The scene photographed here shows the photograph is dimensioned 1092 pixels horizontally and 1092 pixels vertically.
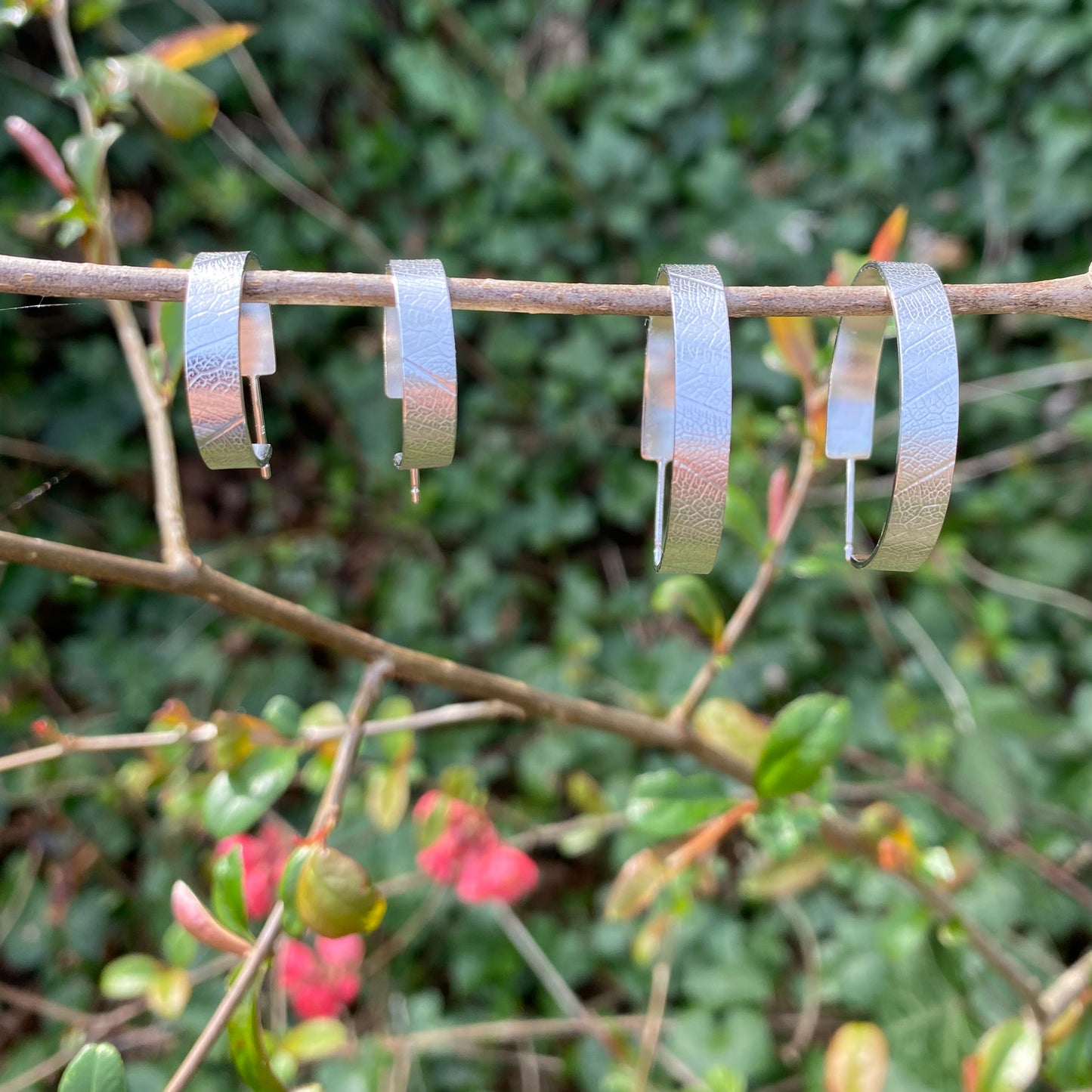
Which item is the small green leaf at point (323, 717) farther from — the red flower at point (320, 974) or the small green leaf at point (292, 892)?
the red flower at point (320, 974)

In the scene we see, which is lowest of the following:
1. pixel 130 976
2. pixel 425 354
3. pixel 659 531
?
pixel 130 976

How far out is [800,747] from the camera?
2.93 feet

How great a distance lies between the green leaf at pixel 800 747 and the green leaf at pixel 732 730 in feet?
0.59

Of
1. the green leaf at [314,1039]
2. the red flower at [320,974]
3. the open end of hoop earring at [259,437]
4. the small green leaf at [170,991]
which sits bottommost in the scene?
the red flower at [320,974]

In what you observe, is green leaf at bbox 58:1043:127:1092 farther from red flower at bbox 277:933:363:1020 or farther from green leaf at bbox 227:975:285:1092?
red flower at bbox 277:933:363:1020

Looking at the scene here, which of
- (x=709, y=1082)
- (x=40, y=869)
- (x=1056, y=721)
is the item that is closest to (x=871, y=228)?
(x=1056, y=721)

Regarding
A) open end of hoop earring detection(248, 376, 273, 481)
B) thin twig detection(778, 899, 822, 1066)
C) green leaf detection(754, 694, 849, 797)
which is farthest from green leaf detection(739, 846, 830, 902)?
open end of hoop earring detection(248, 376, 273, 481)

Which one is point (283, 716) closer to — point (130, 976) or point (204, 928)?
point (204, 928)

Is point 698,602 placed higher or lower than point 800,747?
higher

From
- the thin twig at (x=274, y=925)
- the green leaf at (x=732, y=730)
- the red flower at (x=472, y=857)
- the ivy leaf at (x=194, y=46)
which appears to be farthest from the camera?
the red flower at (x=472, y=857)

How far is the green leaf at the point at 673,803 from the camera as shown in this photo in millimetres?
881

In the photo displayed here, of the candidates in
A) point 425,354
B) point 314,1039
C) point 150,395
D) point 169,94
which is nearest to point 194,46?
point 169,94

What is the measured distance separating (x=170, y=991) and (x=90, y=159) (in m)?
1.07

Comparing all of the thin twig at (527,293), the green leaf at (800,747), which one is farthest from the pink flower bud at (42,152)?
the green leaf at (800,747)
